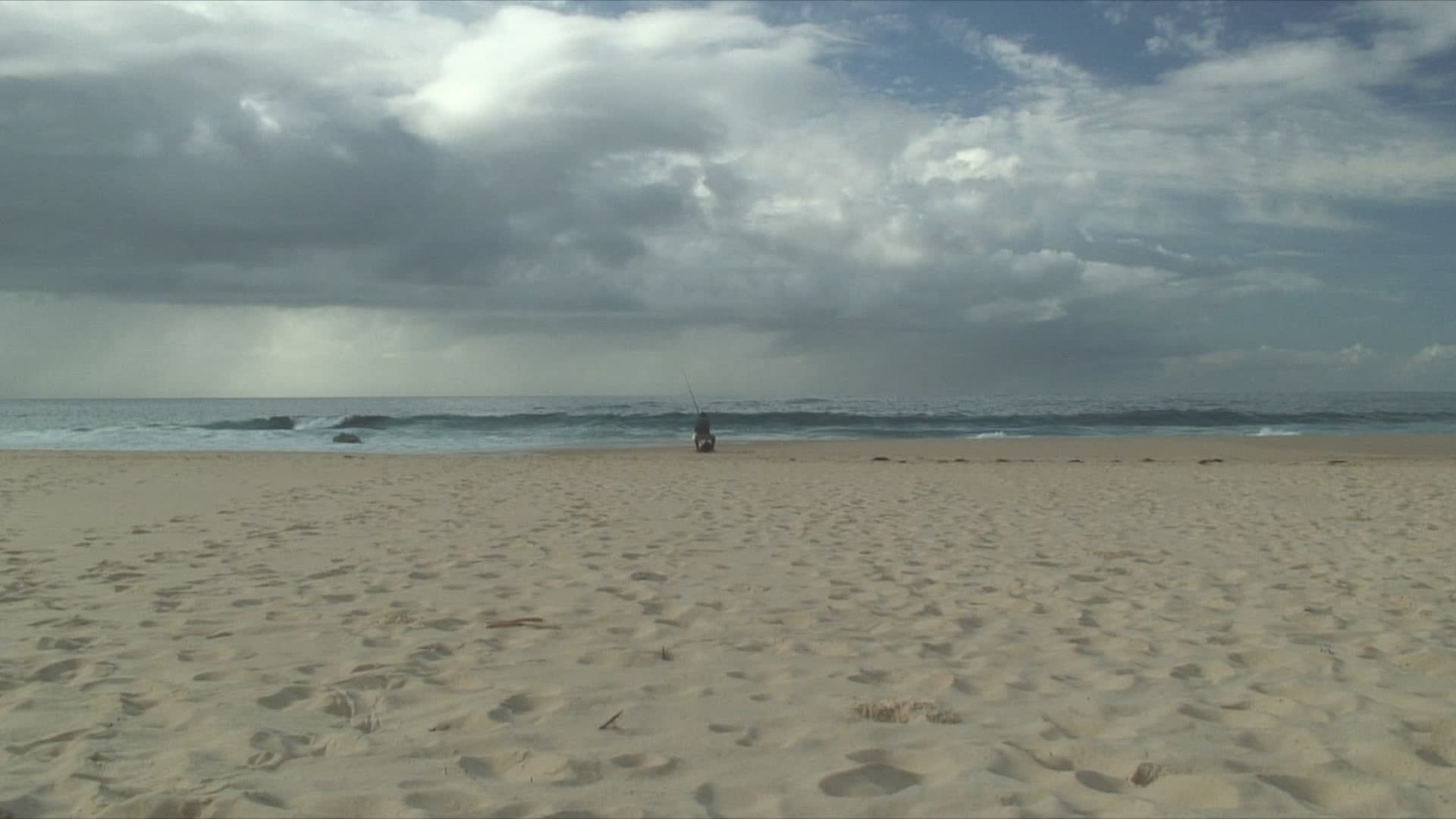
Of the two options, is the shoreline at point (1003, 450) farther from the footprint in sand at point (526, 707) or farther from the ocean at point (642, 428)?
the footprint in sand at point (526, 707)

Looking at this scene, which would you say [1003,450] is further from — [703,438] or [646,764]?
[646,764]

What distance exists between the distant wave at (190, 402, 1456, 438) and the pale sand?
1065 inches

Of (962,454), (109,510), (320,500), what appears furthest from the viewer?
(962,454)

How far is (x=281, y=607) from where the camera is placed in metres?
5.12

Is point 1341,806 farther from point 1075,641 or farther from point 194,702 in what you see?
point 194,702

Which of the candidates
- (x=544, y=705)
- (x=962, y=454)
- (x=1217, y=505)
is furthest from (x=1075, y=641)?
(x=962, y=454)

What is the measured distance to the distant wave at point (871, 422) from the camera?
119ft

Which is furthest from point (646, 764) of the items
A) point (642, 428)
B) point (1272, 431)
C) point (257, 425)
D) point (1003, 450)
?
point (257, 425)

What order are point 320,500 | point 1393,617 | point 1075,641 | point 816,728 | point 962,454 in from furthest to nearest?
point 962,454
point 320,500
point 1393,617
point 1075,641
point 816,728

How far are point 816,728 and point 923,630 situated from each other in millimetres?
1599

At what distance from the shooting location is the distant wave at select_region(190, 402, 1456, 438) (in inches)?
1432

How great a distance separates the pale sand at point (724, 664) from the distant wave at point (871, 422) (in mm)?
27047

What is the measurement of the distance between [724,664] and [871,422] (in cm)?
3520

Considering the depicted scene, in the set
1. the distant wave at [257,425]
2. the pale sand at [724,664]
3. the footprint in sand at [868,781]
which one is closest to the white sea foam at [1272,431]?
the pale sand at [724,664]
